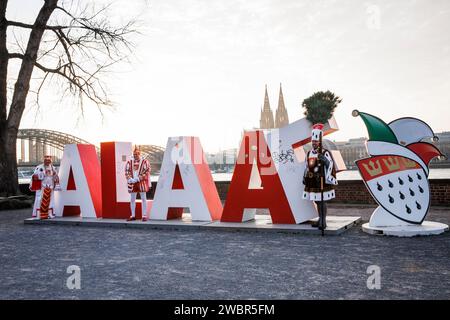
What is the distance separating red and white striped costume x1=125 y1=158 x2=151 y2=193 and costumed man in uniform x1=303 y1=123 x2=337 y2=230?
419cm

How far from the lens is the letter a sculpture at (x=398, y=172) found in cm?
801

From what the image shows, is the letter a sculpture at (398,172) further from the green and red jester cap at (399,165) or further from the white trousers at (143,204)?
the white trousers at (143,204)

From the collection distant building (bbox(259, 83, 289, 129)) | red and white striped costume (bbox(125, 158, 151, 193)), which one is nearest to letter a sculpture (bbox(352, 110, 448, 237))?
red and white striped costume (bbox(125, 158, 151, 193))

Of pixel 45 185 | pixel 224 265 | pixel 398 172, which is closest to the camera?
pixel 224 265

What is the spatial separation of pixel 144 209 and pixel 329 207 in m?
6.33

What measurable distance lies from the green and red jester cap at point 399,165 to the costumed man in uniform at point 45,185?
26.8ft

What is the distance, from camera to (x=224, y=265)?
561 cm

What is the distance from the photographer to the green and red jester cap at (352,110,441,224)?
316 inches

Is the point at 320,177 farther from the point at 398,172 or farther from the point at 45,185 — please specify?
the point at 45,185

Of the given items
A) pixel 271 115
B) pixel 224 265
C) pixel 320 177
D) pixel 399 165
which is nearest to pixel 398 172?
pixel 399 165

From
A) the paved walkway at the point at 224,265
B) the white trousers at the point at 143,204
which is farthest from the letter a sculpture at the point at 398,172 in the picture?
the white trousers at the point at 143,204

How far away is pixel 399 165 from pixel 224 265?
15.2ft

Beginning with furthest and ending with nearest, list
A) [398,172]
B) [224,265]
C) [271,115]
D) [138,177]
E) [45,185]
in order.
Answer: [271,115], [45,185], [138,177], [398,172], [224,265]

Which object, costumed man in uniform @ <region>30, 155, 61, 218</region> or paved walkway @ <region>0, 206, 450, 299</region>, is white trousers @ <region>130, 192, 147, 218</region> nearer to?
paved walkway @ <region>0, 206, 450, 299</region>
